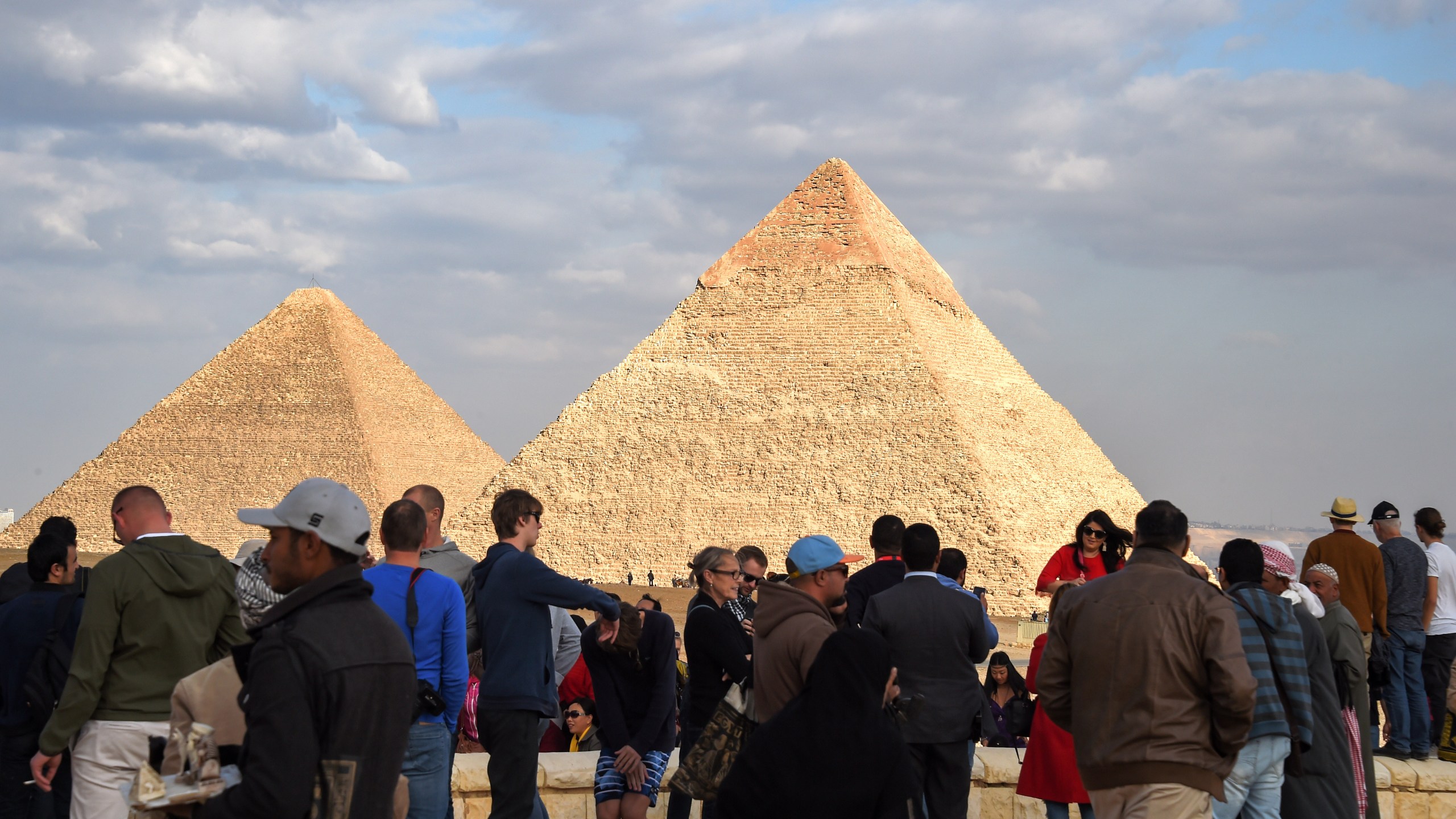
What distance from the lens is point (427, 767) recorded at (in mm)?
4516

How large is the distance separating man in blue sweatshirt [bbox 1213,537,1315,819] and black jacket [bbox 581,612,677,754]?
6.15ft

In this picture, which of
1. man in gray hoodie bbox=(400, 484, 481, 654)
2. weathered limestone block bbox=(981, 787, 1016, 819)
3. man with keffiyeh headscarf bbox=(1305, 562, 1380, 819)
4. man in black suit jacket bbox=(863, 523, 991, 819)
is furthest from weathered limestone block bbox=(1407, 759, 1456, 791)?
man in gray hoodie bbox=(400, 484, 481, 654)

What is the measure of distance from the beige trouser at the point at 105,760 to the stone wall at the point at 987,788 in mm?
1514

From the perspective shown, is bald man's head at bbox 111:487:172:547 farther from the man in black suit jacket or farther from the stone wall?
the man in black suit jacket

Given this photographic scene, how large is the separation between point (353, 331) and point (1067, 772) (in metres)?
86.0

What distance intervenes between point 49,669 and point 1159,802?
12.1 ft

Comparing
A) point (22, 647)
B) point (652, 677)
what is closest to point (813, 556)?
point (652, 677)

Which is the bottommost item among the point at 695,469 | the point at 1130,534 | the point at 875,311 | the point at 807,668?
the point at 807,668

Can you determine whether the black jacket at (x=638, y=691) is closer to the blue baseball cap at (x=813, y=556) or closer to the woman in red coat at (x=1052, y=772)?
the blue baseball cap at (x=813, y=556)

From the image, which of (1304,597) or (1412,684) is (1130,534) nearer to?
(1304,597)

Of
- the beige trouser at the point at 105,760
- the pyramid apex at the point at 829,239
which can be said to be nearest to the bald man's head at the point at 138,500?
the beige trouser at the point at 105,760

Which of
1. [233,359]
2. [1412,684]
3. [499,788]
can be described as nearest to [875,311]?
[1412,684]

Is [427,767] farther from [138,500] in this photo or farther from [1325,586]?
[1325,586]

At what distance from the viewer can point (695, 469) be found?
49.4 m
